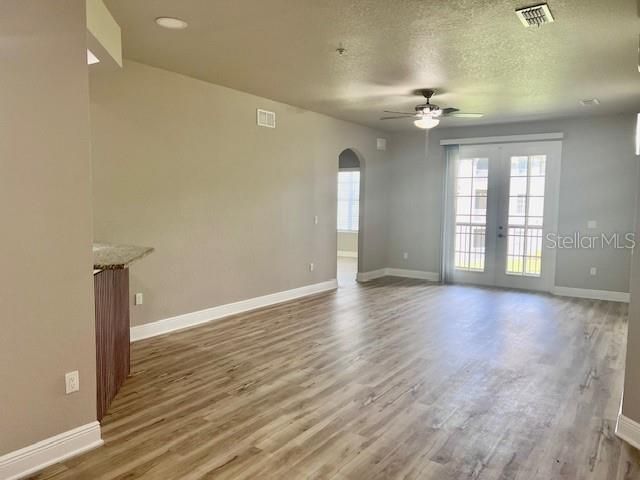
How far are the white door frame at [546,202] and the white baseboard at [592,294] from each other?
0.56ft

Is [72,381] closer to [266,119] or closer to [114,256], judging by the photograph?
[114,256]

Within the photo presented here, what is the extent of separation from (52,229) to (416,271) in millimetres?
7343

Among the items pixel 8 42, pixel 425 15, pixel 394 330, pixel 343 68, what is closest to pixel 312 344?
pixel 394 330

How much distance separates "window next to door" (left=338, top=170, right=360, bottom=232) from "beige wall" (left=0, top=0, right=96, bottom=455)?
9.13 meters

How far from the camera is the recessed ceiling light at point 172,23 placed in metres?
3.48

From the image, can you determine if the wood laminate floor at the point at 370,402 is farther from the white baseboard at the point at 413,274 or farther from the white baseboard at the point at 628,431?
the white baseboard at the point at 413,274

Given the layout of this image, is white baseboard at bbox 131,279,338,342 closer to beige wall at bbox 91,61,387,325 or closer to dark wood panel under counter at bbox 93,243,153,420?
beige wall at bbox 91,61,387,325

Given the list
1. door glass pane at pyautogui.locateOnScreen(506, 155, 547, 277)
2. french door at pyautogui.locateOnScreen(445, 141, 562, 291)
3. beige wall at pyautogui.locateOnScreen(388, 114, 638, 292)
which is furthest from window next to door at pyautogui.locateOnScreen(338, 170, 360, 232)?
door glass pane at pyautogui.locateOnScreen(506, 155, 547, 277)

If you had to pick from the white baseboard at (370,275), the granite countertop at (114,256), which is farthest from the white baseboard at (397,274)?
the granite countertop at (114,256)

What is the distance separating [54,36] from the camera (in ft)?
7.84

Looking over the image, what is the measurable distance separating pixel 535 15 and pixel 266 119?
3660 millimetres

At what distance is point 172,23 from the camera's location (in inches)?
140

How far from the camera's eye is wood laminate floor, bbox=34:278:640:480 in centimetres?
255

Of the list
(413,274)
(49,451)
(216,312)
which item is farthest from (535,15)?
(413,274)
